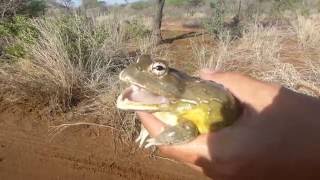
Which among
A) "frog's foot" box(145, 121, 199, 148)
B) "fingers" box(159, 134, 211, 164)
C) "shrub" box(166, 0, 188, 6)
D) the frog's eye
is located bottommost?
"shrub" box(166, 0, 188, 6)

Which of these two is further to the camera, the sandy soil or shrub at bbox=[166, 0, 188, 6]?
shrub at bbox=[166, 0, 188, 6]

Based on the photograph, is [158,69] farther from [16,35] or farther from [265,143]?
[16,35]

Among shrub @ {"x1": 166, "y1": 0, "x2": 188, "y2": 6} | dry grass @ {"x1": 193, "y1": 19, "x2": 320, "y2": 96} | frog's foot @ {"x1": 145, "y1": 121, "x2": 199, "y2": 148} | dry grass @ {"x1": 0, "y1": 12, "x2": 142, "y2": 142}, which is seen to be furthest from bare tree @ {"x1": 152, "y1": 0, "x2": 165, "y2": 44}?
shrub @ {"x1": 166, "y1": 0, "x2": 188, "y2": 6}

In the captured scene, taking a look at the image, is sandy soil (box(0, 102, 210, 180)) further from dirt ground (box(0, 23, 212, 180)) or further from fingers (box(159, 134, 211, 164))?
fingers (box(159, 134, 211, 164))

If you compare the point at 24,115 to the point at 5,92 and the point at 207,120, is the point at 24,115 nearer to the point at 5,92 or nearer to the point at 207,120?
the point at 5,92

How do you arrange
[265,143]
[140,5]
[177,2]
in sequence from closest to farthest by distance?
[265,143] → [177,2] → [140,5]

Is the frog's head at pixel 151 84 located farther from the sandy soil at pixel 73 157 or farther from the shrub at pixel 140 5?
the shrub at pixel 140 5

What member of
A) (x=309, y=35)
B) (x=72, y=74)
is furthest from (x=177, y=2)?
(x=72, y=74)

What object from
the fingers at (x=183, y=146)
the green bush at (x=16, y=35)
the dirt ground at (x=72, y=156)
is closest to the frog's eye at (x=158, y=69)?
the fingers at (x=183, y=146)
